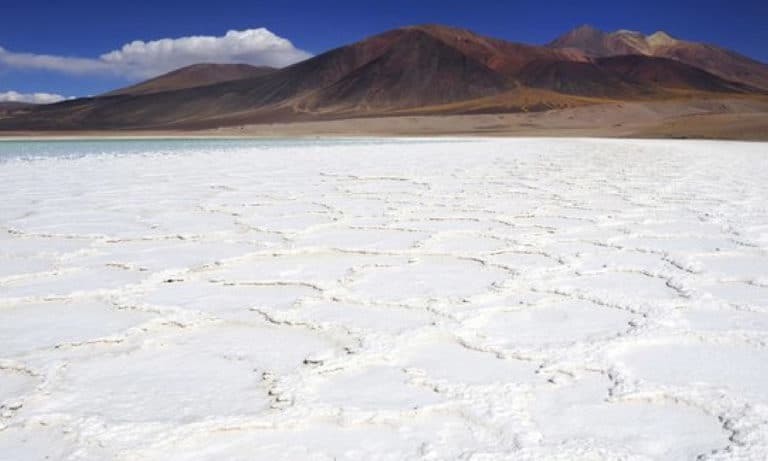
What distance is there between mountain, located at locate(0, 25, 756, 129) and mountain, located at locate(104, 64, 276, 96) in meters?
13.7

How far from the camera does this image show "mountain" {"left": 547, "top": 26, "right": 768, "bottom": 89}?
156m

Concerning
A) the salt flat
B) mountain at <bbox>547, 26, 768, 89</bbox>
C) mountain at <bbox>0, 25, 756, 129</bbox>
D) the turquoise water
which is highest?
mountain at <bbox>547, 26, 768, 89</bbox>

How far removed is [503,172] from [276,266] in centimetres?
448

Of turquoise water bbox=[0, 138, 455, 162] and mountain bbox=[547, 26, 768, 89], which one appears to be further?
mountain bbox=[547, 26, 768, 89]

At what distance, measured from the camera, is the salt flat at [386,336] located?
1.08 m

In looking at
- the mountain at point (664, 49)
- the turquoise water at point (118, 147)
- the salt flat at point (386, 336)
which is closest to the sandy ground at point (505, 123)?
the turquoise water at point (118, 147)

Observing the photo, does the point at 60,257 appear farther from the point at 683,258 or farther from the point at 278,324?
the point at 683,258

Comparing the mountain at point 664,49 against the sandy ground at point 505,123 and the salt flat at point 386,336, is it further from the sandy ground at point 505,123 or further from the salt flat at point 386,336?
the salt flat at point 386,336

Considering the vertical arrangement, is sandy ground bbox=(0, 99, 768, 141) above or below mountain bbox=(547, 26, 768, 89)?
below

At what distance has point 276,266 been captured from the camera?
2348 mm

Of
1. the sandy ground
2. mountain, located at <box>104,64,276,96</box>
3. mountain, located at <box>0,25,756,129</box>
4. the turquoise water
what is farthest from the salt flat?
mountain, located at <box>104,64,276,96</box>

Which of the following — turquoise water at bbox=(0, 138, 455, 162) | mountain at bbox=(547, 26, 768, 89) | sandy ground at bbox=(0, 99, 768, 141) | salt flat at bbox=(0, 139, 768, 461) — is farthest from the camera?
mountain at bbox=(547, 26, 768, 89)

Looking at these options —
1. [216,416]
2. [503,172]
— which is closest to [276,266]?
[216,416]

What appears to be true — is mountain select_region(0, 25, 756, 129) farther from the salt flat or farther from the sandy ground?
the salt flat
